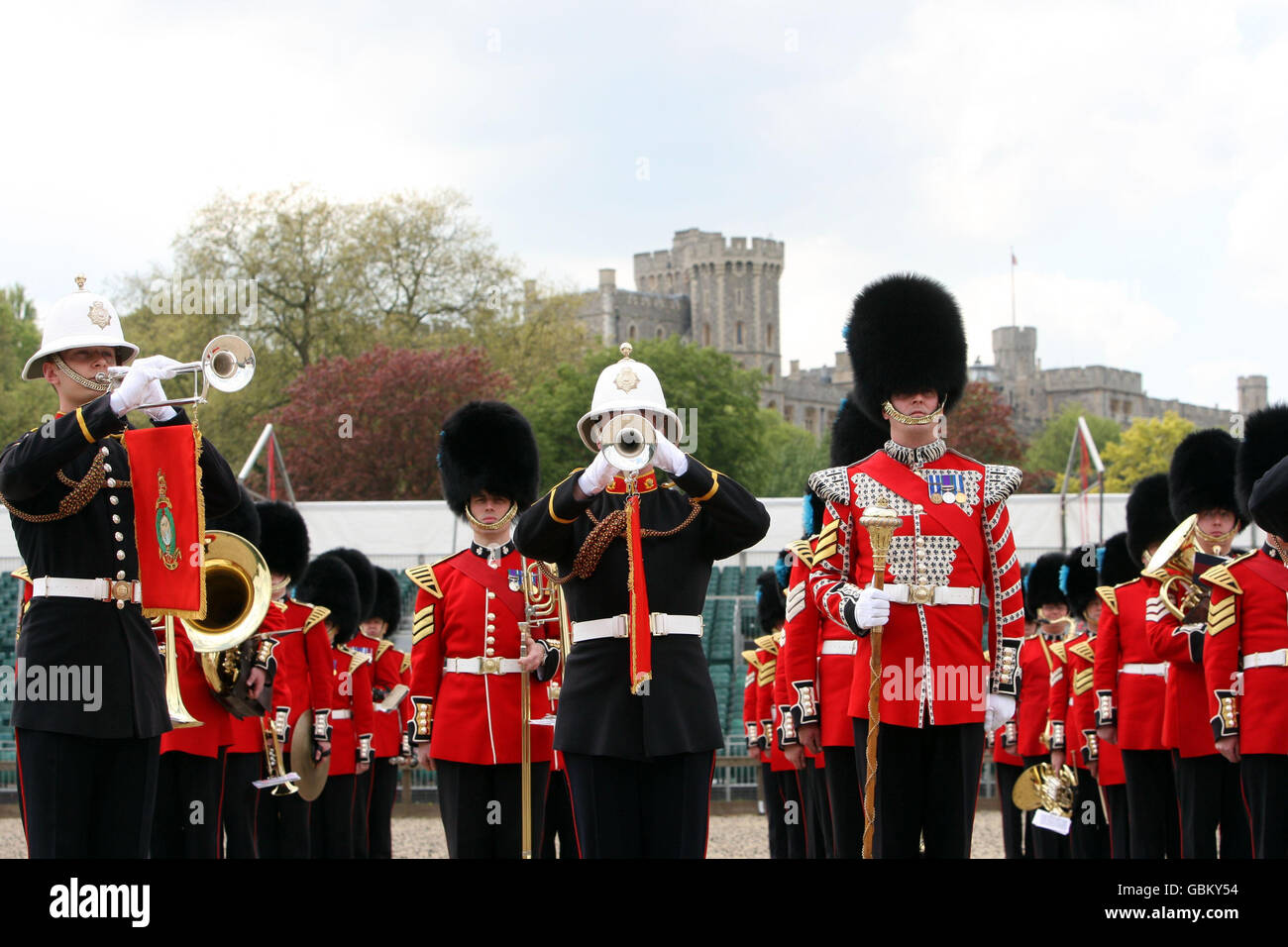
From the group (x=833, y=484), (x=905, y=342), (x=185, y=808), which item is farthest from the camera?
(x=185, y=808)

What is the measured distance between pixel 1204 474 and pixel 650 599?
11.8 feet

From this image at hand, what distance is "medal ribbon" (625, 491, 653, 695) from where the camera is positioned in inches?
215

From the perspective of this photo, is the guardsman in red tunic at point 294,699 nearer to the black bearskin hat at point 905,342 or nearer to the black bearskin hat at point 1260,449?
the black bearskin hat at point 905,342

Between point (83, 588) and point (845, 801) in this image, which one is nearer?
point (83, 588)

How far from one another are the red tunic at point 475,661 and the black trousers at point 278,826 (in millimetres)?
2708

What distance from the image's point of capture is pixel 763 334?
4729 inches

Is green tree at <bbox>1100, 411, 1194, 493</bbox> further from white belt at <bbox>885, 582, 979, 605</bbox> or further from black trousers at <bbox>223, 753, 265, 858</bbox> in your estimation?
white belt at <bbox>885, 582, 979, 605</bbox>

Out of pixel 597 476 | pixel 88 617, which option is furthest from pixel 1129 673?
pixel 88 617

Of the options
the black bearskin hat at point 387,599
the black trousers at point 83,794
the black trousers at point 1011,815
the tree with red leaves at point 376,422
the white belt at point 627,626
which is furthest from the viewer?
the tree with red leaves at point 376,422

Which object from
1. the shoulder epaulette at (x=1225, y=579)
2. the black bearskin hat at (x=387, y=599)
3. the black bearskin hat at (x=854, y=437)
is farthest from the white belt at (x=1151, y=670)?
the black bearskin hat at (x=387, y=599)

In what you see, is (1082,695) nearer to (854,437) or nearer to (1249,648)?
(854,437)

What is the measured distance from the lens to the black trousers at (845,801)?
6.24 metres
